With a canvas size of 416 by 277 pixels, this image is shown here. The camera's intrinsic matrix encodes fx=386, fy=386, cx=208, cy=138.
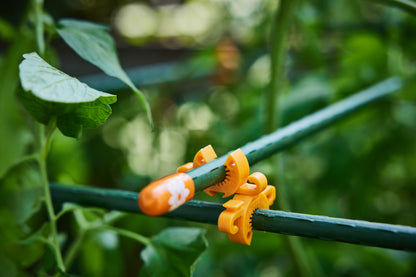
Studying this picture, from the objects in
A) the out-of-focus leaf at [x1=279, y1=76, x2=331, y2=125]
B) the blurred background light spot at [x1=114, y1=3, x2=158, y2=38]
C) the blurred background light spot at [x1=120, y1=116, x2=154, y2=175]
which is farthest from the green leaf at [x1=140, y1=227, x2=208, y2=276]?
the blurred background light spot at [x1=114, y1=3, x2=158, y2=38]

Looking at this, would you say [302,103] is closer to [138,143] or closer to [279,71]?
[279,71]

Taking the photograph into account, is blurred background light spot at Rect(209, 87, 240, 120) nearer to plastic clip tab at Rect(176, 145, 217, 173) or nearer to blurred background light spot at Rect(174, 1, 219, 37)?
blurred background light spot at Rect(174, 1, 219, 37)

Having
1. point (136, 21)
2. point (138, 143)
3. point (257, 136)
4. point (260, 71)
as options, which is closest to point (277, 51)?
point (257, 136)

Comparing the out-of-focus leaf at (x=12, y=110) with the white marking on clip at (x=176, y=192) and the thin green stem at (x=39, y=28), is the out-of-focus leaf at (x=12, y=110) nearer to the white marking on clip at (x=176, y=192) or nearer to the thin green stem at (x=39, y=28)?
the thin green stem at (x=39, y=28)

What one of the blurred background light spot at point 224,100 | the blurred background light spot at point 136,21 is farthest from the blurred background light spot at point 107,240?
the blurred background light spot at point 136,21

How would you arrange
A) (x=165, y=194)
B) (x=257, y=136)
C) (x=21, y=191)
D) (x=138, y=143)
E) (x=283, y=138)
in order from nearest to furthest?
(x=165, y=194)
(x=283, y=138)
(x=21, y=191)
(x=257, y=136)
(x=138, y=143)
